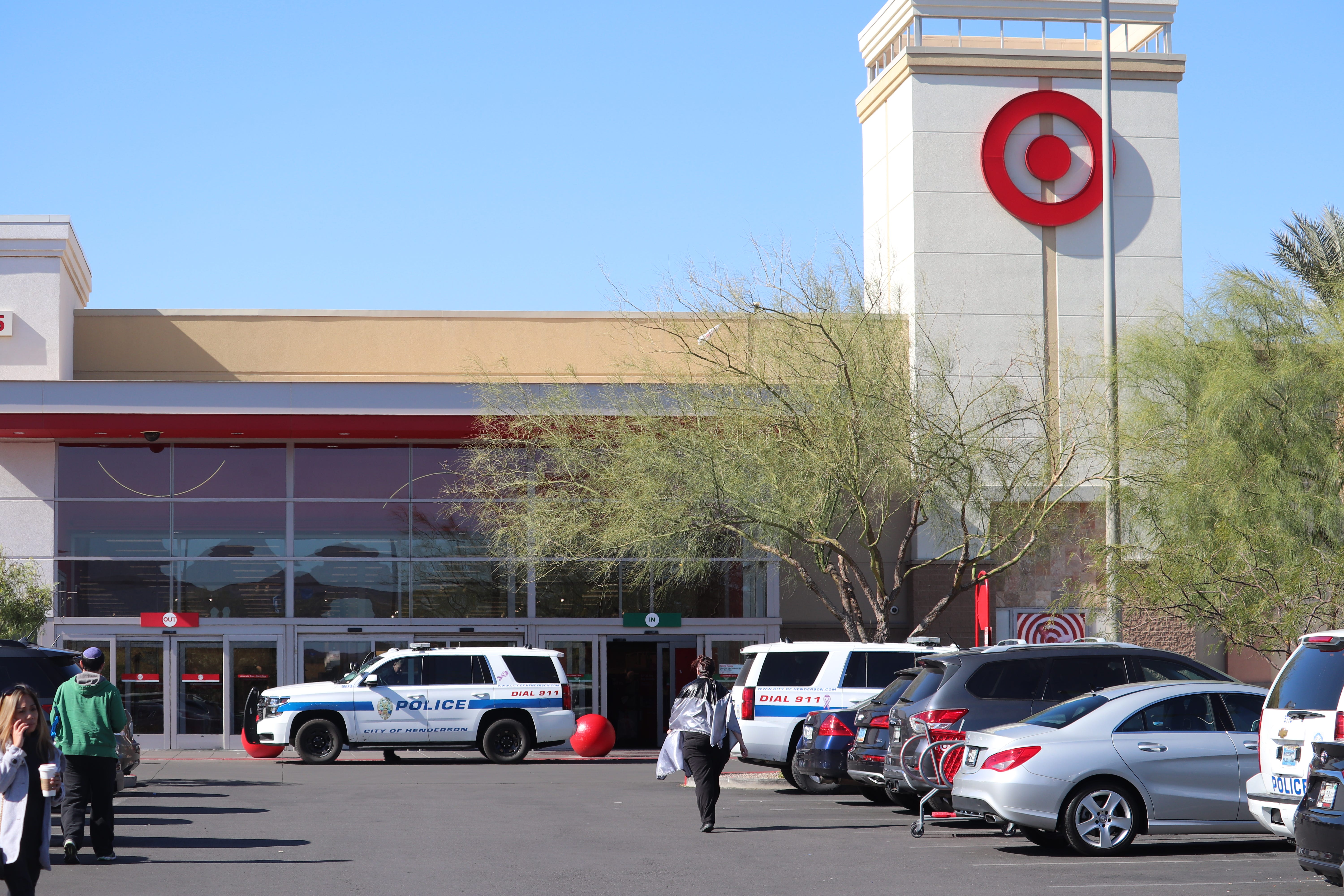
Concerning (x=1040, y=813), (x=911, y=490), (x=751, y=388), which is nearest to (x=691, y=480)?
(x=751, y=388)

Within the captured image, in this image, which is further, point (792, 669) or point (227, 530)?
point (227, 530)

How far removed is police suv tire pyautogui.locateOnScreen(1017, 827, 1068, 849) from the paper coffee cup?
766cm

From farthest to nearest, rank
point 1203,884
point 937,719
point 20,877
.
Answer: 1. point 937,719
2. point 1203,884
3. point 20,877

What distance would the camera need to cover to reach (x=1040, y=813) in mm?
11703

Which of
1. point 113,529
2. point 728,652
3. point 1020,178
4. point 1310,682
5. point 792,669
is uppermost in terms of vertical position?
point 1020,178

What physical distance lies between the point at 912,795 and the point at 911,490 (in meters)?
6.61

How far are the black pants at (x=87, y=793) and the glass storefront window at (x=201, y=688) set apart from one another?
54.4 feet

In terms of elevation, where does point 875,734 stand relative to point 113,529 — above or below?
below

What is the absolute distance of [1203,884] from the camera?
1029cm

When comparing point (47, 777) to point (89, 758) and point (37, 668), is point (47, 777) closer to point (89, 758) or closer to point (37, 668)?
point (89, 758)

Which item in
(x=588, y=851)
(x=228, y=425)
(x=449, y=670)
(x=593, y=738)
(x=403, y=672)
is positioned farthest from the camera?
(x=228, y=425)

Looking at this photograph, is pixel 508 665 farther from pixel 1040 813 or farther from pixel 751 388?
pixel 1040 813

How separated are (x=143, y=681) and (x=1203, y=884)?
2253 cm

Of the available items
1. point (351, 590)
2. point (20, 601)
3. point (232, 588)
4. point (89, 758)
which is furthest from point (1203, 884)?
point (232, 588)
